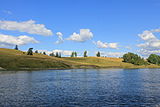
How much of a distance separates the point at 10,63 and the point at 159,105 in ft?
582

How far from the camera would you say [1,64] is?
624 ft

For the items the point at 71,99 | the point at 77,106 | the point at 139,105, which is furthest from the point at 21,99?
the point at 139,105

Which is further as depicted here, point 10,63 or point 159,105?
point 10,63

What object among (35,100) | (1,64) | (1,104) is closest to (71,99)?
(35,100)

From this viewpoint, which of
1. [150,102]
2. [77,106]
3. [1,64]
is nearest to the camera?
[77,106]

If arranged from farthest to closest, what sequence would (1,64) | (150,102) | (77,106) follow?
→ (1,64) → (150,102) → (77,106)

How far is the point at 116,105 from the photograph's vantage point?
41.6m

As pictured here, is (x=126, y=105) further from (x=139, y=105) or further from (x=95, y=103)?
(x=95, y=103)

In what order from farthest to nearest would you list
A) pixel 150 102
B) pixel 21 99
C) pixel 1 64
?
pixel 1 64, pixel 21 99, pixel 150 102

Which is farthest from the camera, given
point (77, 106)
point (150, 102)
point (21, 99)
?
point (21, 99)

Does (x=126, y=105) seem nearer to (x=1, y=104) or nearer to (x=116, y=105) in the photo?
(x=116, y=105)

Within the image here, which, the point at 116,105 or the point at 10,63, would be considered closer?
the point at 116,105

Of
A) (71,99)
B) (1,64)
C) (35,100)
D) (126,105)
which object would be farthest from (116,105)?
(1,64)

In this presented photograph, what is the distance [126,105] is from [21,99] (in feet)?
78.7
